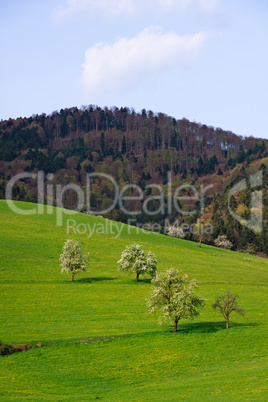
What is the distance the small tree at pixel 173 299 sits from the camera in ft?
177

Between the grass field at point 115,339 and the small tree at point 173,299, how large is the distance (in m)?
2.37

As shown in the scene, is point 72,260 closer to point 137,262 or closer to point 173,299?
point 137,262

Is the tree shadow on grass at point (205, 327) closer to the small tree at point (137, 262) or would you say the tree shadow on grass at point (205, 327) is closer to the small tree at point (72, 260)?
the small tree at point (137, 262)

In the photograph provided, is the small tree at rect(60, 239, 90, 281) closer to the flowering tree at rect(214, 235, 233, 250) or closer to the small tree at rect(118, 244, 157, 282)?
the small tree at rect(118, 244, 157, 282)

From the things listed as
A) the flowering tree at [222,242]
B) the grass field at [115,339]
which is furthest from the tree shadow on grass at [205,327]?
the flowering tree at [222,242]

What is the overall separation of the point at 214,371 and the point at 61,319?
81.5 feet

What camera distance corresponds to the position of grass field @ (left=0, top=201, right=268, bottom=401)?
124 ft

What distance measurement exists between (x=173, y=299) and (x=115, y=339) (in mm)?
8554

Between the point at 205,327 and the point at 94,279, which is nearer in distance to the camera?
the point at 205,327

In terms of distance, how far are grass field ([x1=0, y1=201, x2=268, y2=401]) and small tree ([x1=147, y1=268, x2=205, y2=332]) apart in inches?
93.4

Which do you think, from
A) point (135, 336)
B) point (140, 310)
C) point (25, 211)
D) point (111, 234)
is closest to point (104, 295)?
point (140, 310)

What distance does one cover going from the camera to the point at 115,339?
51.3 metres

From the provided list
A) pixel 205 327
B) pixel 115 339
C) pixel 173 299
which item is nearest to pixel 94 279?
pixel 205 327

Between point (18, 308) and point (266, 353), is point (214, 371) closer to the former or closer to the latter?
point (266, 353)
